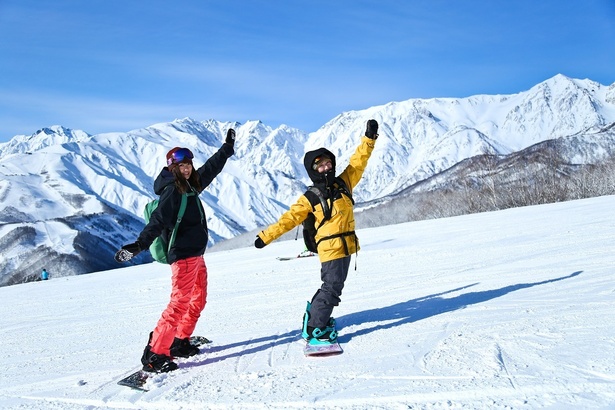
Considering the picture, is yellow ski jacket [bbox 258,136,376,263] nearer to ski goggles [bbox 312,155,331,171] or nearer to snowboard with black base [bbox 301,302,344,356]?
ski goggles [bbox 312,155,331,171]

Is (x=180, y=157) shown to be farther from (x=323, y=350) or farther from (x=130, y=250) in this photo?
→ (x=323, y=350)

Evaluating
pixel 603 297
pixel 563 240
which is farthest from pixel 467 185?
pixel 603 297

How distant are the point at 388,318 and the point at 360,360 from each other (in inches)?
63.0

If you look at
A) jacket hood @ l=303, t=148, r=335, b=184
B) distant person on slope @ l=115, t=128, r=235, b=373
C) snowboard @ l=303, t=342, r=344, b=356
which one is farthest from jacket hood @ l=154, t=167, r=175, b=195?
snowboard @ l=303, t=342, r=344, b=356

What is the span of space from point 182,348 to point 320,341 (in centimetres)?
140

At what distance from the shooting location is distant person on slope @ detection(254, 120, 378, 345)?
198 inches

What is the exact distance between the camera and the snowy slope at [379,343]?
3650mm

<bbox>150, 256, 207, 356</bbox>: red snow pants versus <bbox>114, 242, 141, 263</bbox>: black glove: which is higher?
<bbox>114, 242, 141, 263</bbox>: black glove

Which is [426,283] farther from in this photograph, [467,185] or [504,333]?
[467,185]

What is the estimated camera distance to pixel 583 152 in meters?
125

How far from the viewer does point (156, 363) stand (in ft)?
15.1

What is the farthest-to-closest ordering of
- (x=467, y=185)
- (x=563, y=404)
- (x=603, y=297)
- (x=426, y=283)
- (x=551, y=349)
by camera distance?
(x=467, y=185) < (x=426, y=283) < (x=603, y=297) < (x=551, y=349) < (x=563, y=404)

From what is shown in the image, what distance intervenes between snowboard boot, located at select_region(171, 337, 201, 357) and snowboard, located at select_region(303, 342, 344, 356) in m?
1.19

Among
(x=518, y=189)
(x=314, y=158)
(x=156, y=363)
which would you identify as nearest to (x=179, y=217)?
(x=156, y=363)
